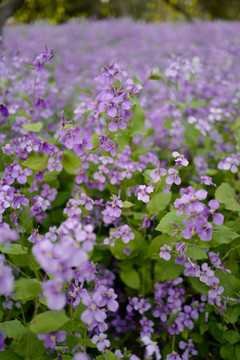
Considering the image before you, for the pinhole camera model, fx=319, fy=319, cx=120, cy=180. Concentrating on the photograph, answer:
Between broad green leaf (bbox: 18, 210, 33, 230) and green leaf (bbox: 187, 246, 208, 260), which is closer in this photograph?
green leaf (bbox: 187, 246, 208, 260)

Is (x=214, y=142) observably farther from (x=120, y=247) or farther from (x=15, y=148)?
(x=15, y=148)


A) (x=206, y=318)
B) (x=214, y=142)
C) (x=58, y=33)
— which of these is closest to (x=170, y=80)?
(x=214, y=142)

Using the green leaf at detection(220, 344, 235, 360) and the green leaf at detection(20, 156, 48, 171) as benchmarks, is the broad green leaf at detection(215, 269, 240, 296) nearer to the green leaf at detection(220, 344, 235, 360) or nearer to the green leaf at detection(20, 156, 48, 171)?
the green leaf at detection(220, 344, 235, 360)

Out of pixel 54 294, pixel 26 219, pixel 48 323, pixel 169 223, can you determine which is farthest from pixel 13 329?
pixel 169 223

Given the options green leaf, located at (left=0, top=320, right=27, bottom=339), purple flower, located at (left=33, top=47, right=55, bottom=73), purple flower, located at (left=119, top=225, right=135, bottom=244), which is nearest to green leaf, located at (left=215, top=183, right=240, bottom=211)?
purple flower, located at (left=119, top=225, right=135, bottom=244)

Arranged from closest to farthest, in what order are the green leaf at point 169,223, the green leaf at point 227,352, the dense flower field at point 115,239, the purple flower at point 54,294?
the purple flower at point 54,294, the dense flower field at point 115,239, the green leaf at point 169,223, the green leaf at point 227,352

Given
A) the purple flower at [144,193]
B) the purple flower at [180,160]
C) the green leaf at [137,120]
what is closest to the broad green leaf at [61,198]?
the green leaf at [137,120]

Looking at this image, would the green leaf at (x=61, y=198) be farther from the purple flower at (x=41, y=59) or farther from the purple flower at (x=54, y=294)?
the purple flower at (x=54, y=294)

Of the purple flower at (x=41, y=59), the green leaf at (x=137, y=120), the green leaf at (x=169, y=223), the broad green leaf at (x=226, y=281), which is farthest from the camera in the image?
the green leaf at (x=137, y=120)
